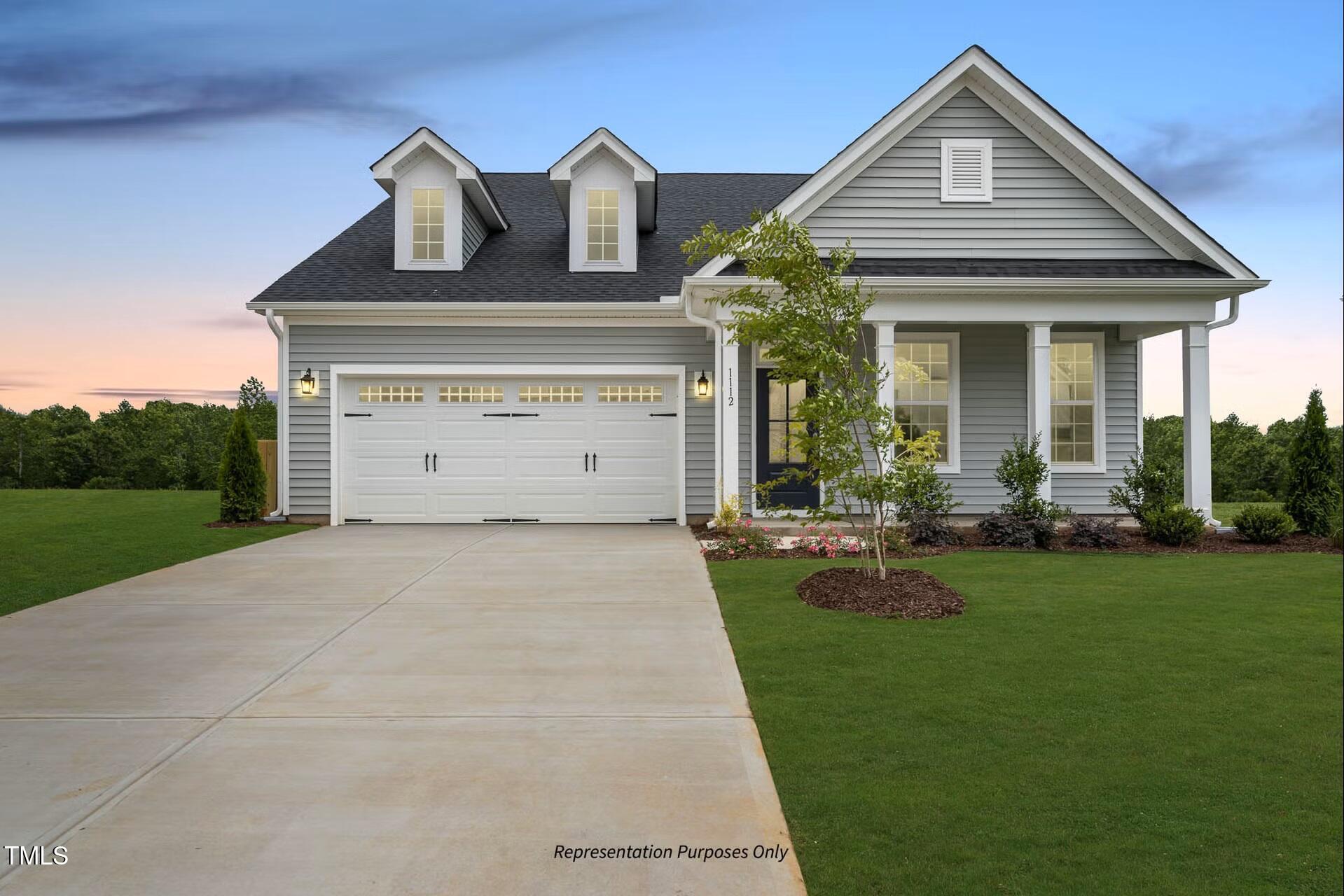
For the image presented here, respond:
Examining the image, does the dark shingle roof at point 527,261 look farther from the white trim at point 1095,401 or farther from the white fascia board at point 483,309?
the white trim at point 1095,401

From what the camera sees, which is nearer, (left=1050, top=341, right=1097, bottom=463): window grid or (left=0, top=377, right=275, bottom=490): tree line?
(left=1050, top=341, right=1097, bottom=463): window grid

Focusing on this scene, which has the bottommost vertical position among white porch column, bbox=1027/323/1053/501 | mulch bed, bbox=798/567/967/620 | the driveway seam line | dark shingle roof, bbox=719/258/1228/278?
the driveway seam line

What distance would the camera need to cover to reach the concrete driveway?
2.78 meters

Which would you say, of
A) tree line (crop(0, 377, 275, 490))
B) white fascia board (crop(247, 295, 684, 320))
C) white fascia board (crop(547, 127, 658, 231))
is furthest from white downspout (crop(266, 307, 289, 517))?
tree line (crop(0, 377, 275, 490))

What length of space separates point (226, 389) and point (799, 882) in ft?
97.5

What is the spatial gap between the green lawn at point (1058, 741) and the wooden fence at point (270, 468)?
1004 cm

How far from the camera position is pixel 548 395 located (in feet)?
46.2

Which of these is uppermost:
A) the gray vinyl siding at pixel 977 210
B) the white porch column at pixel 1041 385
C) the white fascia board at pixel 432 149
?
the white fascia board at pixel 432 149

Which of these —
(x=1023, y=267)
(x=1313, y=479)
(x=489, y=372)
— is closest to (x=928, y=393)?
(x=1023, y=267)

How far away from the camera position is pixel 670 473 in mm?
14109

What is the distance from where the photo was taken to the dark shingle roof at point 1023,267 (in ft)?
38.5

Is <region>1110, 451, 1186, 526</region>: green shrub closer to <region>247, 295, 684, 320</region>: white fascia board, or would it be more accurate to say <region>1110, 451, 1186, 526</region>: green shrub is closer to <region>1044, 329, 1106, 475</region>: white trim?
<region>1044, 329, 1106, 475</region>: white trim

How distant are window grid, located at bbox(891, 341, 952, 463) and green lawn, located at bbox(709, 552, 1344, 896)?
6175 mm

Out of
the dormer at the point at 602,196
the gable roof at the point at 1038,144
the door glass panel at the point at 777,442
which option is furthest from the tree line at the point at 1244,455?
the dormer at the point at 602,196
